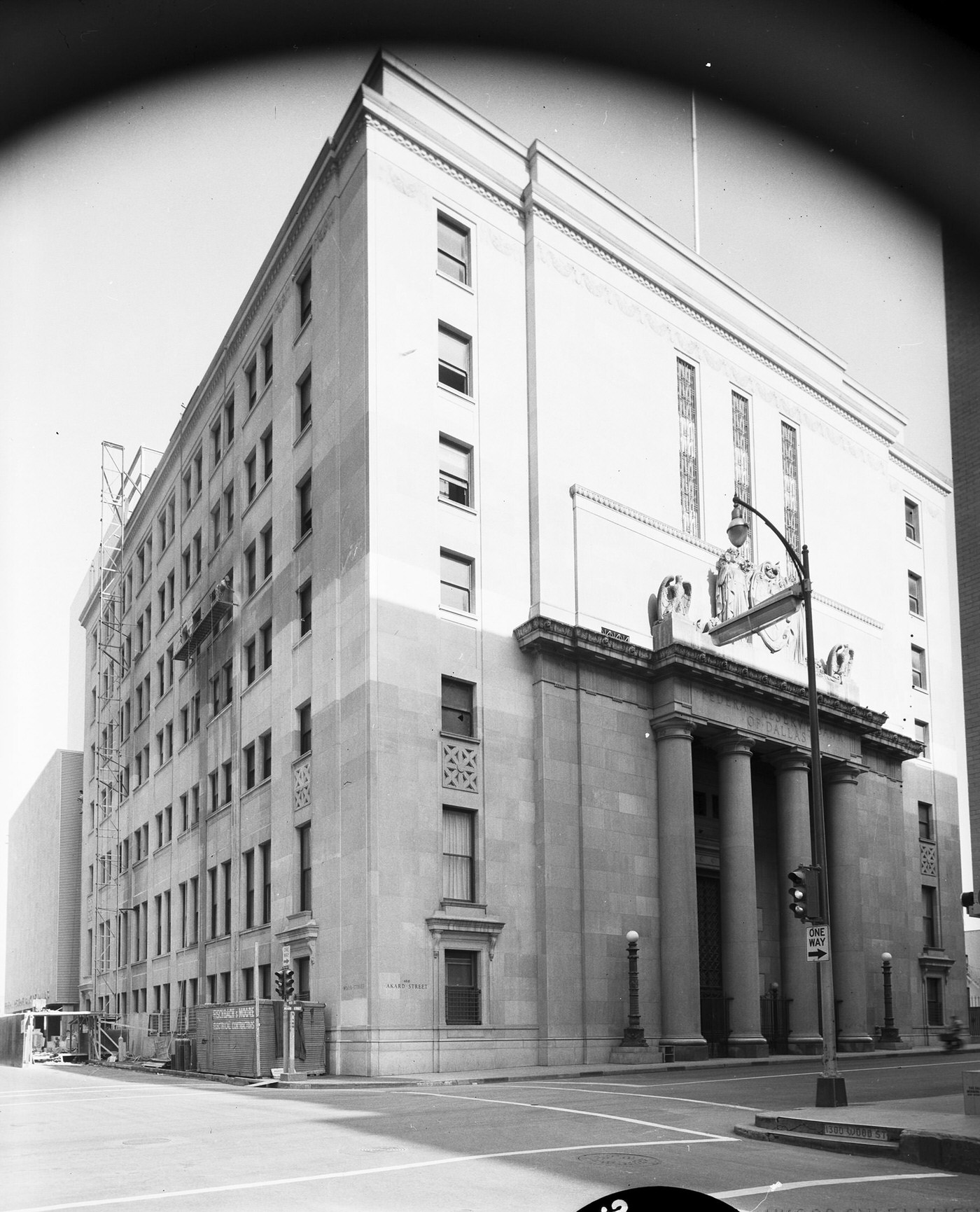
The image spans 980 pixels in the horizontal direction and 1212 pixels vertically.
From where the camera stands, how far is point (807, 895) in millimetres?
20484

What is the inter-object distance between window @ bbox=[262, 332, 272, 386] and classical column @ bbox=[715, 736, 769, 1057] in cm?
2125

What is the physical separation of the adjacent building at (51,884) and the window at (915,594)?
60.6 meters

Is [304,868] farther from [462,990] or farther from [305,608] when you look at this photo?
[305,608]

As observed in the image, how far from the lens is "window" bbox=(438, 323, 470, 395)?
3966cm

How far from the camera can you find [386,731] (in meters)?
35.2

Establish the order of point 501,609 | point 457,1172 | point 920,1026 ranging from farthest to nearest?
1. point 920,1026
2. point 501,609
3. point 457,1172

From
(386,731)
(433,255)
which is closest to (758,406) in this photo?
(433,255)

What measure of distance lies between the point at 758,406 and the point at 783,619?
9.39m

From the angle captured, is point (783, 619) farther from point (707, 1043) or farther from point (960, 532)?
point (960, 532)

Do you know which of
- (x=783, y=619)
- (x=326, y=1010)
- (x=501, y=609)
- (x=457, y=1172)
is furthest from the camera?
(x=783, y=619)

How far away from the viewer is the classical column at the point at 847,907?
46281mm

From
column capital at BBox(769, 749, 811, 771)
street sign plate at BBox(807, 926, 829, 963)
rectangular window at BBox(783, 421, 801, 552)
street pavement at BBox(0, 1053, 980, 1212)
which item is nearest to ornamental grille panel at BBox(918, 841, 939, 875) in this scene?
column capital at BBox(769, 749, 811, 771)

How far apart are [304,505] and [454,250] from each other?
31.6 feet

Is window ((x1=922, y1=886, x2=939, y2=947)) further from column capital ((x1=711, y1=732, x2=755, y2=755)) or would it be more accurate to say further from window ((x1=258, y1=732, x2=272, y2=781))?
window ((x1=258, y1=732, x2=272, y2=781))
